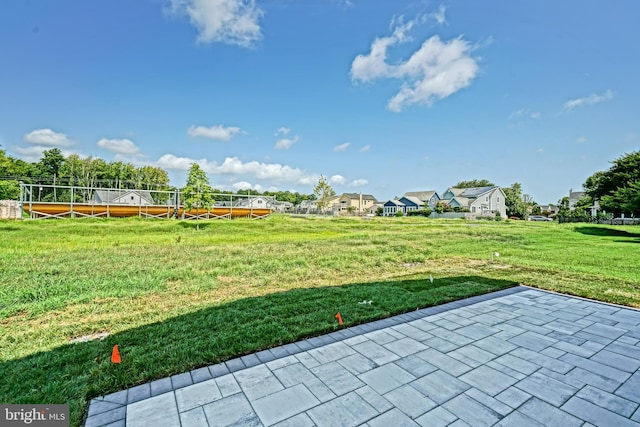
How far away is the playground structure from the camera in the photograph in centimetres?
1662

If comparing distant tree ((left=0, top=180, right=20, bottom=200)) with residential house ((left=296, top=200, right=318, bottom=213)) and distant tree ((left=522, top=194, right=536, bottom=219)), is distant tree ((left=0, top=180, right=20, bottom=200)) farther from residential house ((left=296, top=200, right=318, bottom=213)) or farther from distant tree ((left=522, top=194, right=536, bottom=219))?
distant tree ((left=522, top=194, right=536, bottom=219))

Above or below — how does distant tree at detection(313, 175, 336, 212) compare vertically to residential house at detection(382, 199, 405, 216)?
above

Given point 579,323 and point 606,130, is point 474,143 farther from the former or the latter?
point 579,323

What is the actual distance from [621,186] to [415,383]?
32.0 meters

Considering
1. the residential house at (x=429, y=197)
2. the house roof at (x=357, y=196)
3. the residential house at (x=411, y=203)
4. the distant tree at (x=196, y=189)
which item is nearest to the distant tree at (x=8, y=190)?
the distant tree at (x=196, y=189)

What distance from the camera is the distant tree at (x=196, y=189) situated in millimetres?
17156

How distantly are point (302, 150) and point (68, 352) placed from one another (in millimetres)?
24122

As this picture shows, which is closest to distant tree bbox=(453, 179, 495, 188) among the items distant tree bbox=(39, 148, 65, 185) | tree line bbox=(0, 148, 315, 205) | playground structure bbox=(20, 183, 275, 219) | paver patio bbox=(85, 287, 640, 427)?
tree line bbox=(0, 148, 315, 205)

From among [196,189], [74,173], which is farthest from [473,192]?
[74,173]

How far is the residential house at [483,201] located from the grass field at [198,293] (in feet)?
123

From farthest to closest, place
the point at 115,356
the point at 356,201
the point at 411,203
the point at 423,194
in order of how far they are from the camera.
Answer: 1. the point at 356,201
2. the point at 423,194
3. the point at 411,203
4. the point at 115,356

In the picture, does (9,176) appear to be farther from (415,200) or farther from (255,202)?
(415,200)
